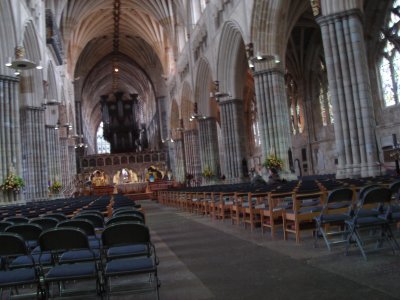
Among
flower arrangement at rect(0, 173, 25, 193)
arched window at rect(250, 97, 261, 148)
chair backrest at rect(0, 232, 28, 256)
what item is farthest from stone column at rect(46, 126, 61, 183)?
chair backrest at rect(0, 232, 28, 256)

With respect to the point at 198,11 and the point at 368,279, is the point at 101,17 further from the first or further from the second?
the point at 368,279

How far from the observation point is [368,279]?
4.52 metres

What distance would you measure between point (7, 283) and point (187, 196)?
48.5ft

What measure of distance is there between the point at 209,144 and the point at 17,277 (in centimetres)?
3052

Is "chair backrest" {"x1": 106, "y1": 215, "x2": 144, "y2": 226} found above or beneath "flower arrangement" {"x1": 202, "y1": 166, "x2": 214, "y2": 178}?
beneath

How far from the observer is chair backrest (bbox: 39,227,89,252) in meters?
4.09

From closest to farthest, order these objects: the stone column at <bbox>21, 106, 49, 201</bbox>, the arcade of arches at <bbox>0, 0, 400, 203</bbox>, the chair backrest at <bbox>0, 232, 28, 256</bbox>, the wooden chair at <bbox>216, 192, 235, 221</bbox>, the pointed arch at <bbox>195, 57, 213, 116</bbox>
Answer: the chair backrest at <bbox>0, 232, 28, 256</bbox>, the wooden chair at <bbox>216, 192, 235, 221</bbox>, the arcade of arches at <bbox>0, 0, 400, 203</bbox>, the stone column at <bbox>21, 106, 49, 201</bbox>, the pointed arch at <bbox>195, 57, 213, 116</bbox>

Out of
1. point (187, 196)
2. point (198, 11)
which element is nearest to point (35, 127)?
point (187, 196)

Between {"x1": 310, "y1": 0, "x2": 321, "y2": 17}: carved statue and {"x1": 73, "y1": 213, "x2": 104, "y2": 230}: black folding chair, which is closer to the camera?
{"x1": 73, "y1": 213, "x2": 104, "y2": 230}: black folding chair

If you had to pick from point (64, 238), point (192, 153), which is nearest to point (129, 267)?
point (64, 238)

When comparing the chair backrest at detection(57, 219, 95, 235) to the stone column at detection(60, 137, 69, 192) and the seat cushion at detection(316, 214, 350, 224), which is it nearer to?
the seat cushion at detection(316, 214, 350, 224)

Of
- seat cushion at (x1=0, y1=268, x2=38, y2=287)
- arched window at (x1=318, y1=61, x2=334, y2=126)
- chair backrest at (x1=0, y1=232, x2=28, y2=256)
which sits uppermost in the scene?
arched window at (x1=318, y1=61, x2=334, y2=126)

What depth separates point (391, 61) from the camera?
25.6 m

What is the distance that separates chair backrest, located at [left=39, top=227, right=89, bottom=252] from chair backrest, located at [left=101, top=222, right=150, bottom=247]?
21 cm
